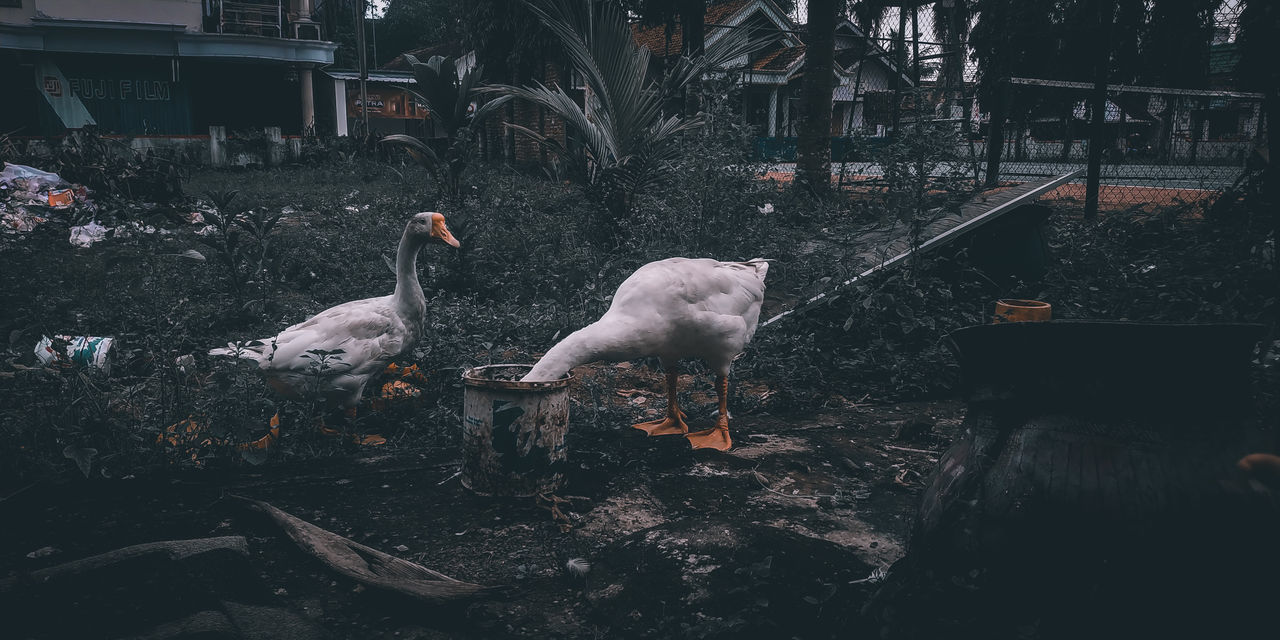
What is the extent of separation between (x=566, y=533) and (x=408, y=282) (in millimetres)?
1952

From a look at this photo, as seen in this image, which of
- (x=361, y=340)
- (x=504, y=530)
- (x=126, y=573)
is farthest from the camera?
(x=361, y=340)

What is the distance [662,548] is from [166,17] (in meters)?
24.6

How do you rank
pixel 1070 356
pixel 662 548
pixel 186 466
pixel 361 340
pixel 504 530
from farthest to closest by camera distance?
pixel 361 340 → pixel 186 466 → pixel 504 530 → pixel 662 548 → pixel 1070 356

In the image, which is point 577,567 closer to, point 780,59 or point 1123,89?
point 1123,89

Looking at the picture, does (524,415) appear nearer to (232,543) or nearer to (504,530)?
(504,530)

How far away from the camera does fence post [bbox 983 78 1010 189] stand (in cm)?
736

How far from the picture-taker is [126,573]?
226 cm

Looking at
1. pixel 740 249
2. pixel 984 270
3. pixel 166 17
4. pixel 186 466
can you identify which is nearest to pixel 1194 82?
pixel 984 270

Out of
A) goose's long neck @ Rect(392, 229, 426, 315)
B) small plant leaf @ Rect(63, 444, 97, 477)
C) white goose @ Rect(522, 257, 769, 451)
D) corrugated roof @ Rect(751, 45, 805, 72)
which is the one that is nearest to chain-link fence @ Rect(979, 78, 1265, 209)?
white goose @ Rect(522, 257, 769, 451)

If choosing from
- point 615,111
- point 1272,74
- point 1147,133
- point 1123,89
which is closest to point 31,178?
point 615,111

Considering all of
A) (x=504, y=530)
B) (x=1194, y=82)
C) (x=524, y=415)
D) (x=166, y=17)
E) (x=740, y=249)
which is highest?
(x=166, y=17)

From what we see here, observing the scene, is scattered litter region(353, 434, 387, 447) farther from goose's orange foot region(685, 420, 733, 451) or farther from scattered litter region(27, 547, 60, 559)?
goose's orange foot region(685, 420, 733, 451)

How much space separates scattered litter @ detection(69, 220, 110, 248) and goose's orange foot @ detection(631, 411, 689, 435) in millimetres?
6035

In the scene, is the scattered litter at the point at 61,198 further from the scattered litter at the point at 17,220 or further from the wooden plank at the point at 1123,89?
the wooden plank at the point at 1123,89
